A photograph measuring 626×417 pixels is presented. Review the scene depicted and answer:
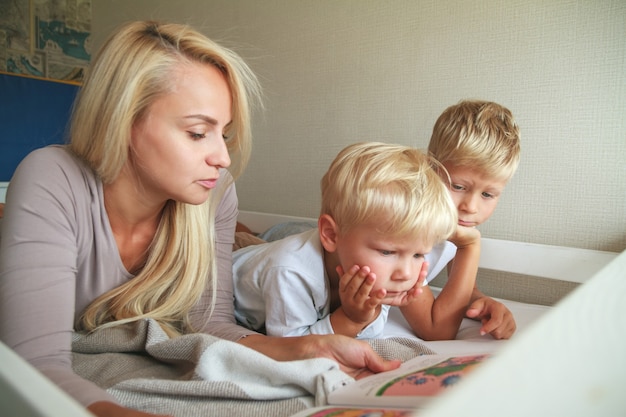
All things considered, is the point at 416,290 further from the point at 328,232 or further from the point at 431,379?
the point at 431,379

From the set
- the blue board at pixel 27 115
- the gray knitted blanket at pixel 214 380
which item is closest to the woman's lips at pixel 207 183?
the gray knitted blanket at pixel 214 380

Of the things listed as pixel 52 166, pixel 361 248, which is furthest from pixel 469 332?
pixel 52 166

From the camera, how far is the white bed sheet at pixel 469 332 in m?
0.78

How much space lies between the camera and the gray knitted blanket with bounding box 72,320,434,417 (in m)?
0.54

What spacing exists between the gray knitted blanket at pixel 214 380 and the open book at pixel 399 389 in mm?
29

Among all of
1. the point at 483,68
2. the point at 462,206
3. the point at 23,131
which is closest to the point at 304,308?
the point at 462,206

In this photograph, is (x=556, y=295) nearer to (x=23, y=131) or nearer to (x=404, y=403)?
(x=404, y=403)

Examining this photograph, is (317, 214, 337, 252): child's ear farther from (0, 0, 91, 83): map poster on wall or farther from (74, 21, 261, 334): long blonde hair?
(0, 0, 91, 83): map poster on wall

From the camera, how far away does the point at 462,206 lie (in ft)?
3.12

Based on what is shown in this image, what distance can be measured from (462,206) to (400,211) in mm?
257

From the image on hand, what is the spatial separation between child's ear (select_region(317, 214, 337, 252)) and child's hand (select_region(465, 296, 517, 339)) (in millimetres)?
286

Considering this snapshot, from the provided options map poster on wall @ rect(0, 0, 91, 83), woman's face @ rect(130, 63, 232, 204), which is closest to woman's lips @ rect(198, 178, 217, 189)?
woman's face @ rect(130, 63, 232, 204)

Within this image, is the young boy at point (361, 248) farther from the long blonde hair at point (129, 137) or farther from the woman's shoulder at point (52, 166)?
the woman's shoulder at point (52, 166)

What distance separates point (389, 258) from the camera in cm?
77
